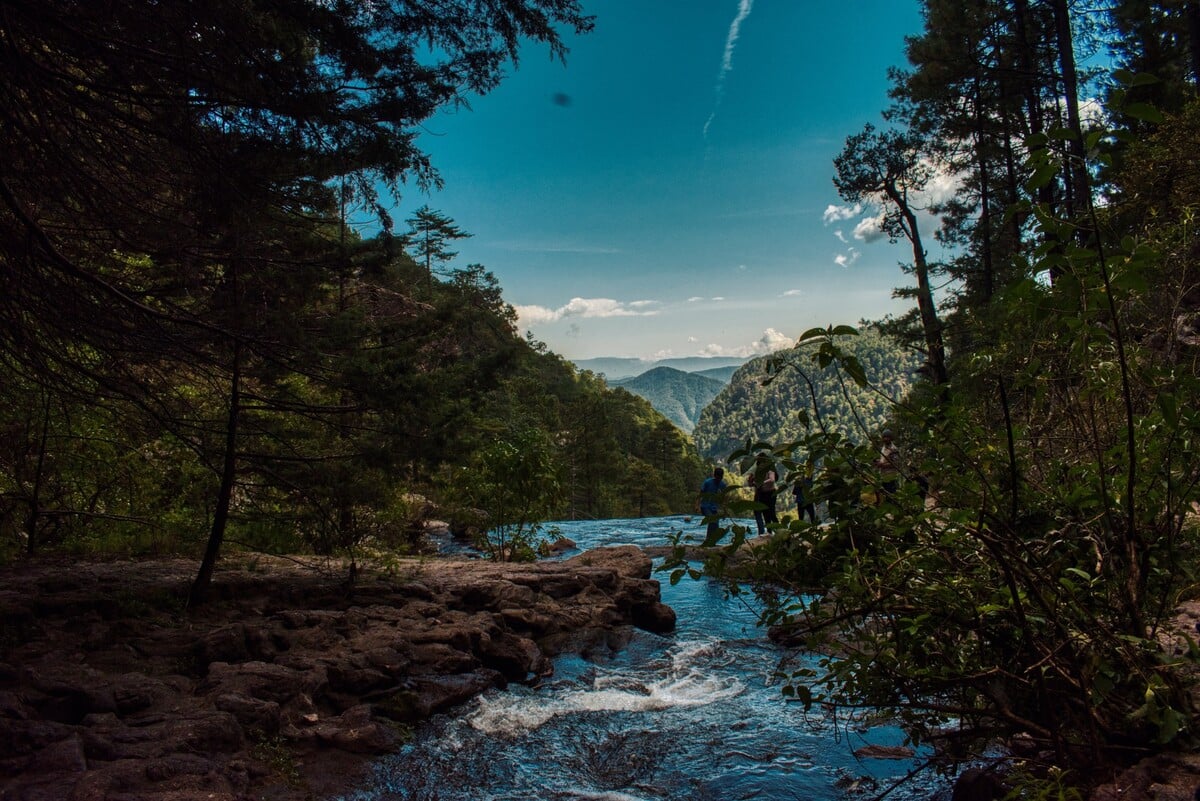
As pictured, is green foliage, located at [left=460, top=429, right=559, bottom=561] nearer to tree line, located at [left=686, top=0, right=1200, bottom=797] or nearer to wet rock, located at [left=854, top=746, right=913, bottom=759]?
wet rock, located at [left=854, top=746, right=913, bottom=759]

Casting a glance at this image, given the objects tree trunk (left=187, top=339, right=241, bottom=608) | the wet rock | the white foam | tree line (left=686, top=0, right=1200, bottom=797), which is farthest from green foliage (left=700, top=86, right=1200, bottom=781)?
tree trunk (left=187, top=339, right=241, bottom=608)

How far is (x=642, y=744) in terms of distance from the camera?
574 centimetres

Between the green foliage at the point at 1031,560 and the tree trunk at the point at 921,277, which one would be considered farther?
the tree trunk at the point at 921,277

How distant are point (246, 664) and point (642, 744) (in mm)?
3578

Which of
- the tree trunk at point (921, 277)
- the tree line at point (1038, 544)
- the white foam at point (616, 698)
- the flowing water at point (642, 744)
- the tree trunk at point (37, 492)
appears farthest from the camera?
the tree trunk at point (921, 277)

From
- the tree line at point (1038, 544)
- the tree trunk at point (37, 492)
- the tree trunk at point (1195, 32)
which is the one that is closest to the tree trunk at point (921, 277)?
the tree trunk at point (1195, 32)

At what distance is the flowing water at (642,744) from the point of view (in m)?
4.80

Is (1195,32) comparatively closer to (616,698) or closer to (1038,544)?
(1038,544)

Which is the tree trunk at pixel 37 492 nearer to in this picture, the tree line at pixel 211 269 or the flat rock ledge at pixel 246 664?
the tree line at pixel 211 269

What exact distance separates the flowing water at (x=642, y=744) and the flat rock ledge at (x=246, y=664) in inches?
16.1

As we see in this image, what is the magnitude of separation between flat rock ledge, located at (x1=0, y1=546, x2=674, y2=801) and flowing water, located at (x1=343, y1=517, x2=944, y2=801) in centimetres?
41

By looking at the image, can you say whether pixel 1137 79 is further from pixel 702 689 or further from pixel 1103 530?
pixel 702 689

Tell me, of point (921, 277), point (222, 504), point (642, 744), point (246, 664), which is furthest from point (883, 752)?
point (921, 277)

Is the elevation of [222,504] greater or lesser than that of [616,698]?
greater
